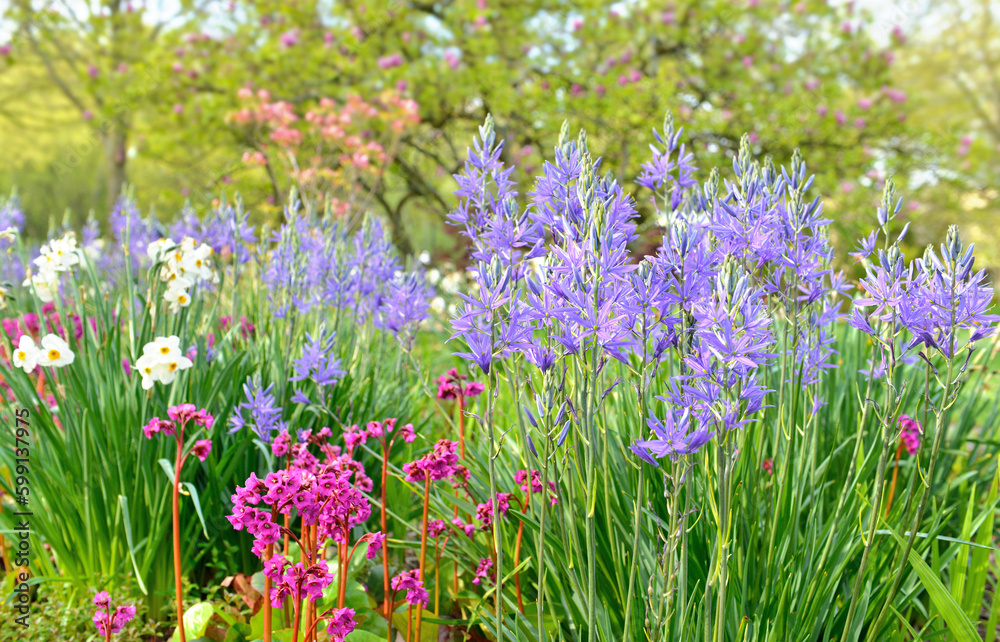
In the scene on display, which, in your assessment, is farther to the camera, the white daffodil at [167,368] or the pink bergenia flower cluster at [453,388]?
the pink bergenia flower cluster at [453,388]

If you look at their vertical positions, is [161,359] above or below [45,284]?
below

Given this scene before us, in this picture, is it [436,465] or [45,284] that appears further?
[45,284]

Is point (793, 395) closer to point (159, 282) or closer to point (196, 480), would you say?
point (196, 480)

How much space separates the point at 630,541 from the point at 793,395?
554 millimetres

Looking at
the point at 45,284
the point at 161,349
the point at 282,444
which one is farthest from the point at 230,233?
the point at 282,444

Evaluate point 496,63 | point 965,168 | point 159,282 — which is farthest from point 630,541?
point 965,168

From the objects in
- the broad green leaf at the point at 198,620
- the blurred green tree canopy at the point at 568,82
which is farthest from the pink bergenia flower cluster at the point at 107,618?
the blurred green tree canopy at the point at 568,82

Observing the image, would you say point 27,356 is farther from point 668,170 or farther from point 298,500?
point 668,170

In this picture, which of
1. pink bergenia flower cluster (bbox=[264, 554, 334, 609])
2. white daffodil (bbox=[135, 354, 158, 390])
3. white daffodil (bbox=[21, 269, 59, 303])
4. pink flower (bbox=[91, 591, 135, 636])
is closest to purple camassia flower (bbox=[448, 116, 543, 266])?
pink bergenia flower cluster (bbox=[264, 554, 334, 609])

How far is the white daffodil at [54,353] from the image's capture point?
2103mm

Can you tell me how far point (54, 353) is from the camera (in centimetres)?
213

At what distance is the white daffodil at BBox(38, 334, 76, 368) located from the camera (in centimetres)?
210

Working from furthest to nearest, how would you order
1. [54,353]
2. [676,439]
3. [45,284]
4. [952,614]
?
1. [45,284]
2. [54,353]
3. [952,614]
4. [676,439]

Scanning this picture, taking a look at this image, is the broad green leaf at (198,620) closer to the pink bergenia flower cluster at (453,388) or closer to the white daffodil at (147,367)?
the white daffodil at (147,367)
